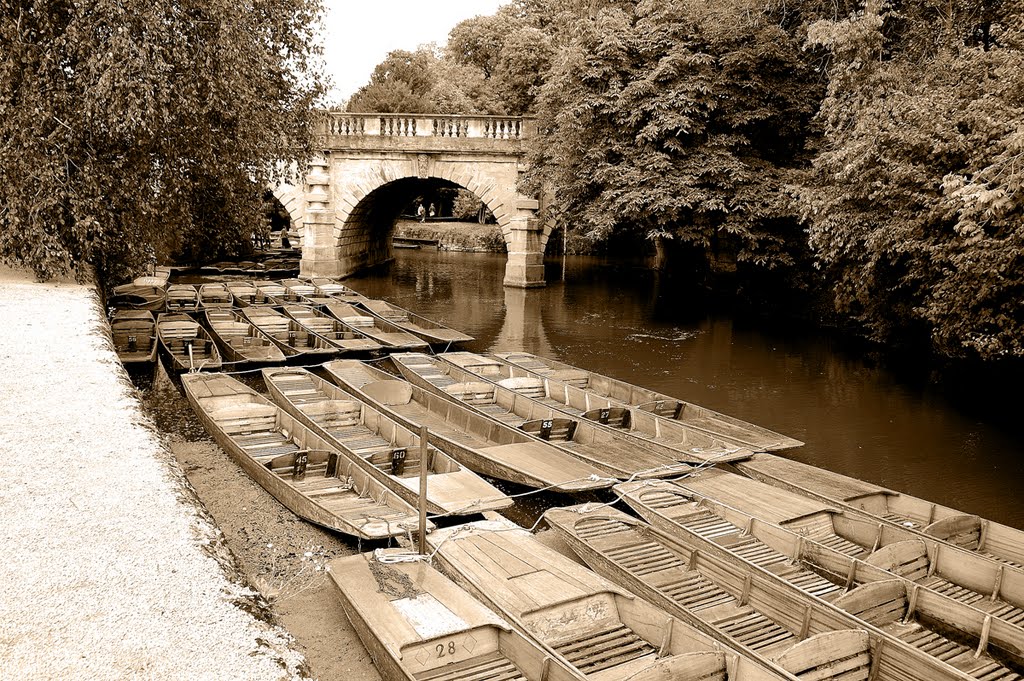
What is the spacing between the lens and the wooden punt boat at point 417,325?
1587 centimetres

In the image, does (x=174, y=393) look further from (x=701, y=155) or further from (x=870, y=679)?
(x=701, y=155)

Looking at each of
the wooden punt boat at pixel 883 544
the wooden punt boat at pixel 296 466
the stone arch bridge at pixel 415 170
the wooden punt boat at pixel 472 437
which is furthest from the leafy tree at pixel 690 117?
the wooden punt boat at pixel 883 544

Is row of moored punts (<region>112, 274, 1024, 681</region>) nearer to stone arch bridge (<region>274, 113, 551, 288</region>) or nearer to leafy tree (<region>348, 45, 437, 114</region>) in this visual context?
stone arch bridge (<region>274, 113, 551, 288</region>)

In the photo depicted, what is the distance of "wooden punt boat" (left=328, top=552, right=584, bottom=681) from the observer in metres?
5.04

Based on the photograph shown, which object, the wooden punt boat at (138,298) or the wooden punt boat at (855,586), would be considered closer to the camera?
the wooden punt boat at (855,586)

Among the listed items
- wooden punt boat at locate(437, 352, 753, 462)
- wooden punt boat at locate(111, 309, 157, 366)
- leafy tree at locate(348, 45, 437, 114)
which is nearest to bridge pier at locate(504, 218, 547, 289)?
wooden punt boat at locate(437, 352, 753, 462)

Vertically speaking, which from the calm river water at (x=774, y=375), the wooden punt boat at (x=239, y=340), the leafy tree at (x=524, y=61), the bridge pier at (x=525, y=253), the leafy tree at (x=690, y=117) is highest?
the leafy tree at (x=524, y=61)

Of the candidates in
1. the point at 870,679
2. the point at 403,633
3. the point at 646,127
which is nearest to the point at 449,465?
the point at 403,633

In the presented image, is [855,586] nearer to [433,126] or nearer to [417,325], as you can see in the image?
[417,325]

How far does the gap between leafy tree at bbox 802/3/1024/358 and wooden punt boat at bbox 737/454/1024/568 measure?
3.90 metres

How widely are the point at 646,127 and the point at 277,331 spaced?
33.2 feet

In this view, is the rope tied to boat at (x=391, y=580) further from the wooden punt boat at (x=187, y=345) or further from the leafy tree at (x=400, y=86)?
the leafy tree at (x=400, y=86)

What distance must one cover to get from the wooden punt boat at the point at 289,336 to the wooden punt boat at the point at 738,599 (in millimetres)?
7973

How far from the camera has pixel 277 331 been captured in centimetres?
1617
